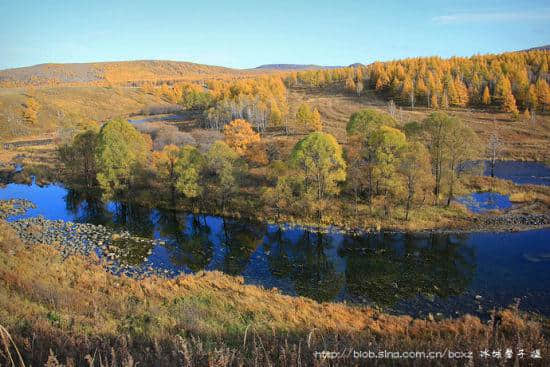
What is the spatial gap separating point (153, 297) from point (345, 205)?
24.4 meters

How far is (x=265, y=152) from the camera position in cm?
5369

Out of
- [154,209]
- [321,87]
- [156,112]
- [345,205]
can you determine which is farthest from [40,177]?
[321,87]

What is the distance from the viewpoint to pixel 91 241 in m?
32.5

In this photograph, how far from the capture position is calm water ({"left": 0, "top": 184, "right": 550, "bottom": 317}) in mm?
23188

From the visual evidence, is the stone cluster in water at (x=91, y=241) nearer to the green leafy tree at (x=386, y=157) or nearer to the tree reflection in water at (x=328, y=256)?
the tree reflection in water at (x=328, y=256)

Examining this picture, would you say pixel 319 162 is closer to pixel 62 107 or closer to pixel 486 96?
pixel 486 96

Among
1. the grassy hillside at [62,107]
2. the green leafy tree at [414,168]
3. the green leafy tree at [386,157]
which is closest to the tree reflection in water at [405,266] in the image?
the green leafy tree at [414,168]

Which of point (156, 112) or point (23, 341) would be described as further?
point (156, 112)

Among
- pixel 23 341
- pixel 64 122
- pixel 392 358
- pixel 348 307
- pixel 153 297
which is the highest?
pixel 64 122

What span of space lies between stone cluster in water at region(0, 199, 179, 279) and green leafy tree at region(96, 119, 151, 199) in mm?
7552

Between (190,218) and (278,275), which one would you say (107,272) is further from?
(190,218)

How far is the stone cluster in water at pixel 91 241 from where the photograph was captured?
27.2 m

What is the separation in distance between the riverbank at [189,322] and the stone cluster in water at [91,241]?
1754 millimetres

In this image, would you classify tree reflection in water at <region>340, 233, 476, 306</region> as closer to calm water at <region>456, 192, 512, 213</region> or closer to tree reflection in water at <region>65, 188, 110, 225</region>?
calm water at <region>456, 192, 512, 213</region>
